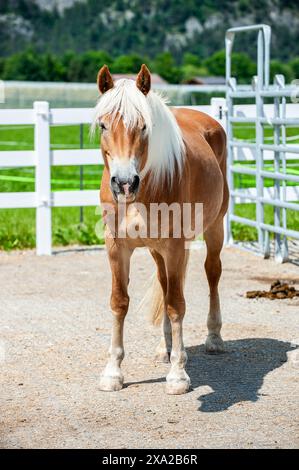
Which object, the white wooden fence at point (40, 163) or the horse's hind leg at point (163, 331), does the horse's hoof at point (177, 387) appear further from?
the white wooden fence at point (40, 163)

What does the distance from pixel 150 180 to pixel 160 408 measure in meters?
1.20

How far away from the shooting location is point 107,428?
4.13 m

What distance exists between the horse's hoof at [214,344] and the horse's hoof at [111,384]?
90 cm

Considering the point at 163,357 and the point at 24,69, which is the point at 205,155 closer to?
the point at 163,357

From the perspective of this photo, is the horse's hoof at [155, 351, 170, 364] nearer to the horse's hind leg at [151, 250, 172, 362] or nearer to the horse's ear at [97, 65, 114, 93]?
the horse's hind leg at [151, 250, 172, 362]

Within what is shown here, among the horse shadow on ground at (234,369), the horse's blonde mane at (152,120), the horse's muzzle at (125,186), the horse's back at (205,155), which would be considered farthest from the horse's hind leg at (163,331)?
the horse's muzzle at (125,186)

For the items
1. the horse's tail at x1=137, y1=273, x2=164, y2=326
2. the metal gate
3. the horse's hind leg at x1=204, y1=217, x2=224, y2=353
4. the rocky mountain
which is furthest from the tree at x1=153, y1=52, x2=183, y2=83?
the horse's tail at x1=137, y1=273, x2=164, y2=326

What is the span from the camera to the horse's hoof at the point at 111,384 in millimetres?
4805

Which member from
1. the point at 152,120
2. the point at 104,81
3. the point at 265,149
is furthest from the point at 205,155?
the point at 265,149

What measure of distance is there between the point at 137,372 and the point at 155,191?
3.77 feet

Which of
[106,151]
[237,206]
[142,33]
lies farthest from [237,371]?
[142,33]

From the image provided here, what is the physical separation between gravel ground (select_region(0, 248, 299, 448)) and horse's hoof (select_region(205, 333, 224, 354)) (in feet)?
0.24
